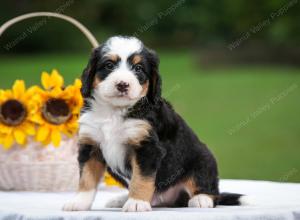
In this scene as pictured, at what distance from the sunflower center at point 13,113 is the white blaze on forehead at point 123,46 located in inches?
60.3

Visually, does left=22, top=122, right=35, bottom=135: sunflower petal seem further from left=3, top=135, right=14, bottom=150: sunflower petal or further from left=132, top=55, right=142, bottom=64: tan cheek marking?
left=132, top=55, right=142, bottom=64: tan cheek marking

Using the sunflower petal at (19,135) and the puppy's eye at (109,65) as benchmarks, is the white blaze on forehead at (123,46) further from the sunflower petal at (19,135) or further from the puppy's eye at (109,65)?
the sunflower petal at (19,135)

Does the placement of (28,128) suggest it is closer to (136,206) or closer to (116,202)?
(116,202)

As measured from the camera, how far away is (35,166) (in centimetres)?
519

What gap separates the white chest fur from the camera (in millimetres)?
3816

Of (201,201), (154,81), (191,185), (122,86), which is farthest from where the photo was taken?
(191,185)

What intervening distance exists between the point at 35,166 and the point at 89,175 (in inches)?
53.8

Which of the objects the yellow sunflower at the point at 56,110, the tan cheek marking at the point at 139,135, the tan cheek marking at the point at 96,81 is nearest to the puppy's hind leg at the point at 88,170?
the tan cheek marking at the point at 139,135

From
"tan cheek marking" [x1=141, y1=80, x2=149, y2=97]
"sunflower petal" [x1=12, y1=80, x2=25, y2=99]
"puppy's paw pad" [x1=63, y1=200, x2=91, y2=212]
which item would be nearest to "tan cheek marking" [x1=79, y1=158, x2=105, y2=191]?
"puppy's paw pad" [x1=63, y1=200, x2=91, y2=212]

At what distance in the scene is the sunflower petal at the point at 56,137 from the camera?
507cm

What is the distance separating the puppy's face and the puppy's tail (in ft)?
3.28

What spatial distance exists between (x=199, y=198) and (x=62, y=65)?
22.8 m

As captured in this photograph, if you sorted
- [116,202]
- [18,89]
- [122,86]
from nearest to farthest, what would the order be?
[122,86] → [116,202] → [18,89]

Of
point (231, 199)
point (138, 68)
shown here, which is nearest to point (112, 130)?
point (138, 68)
